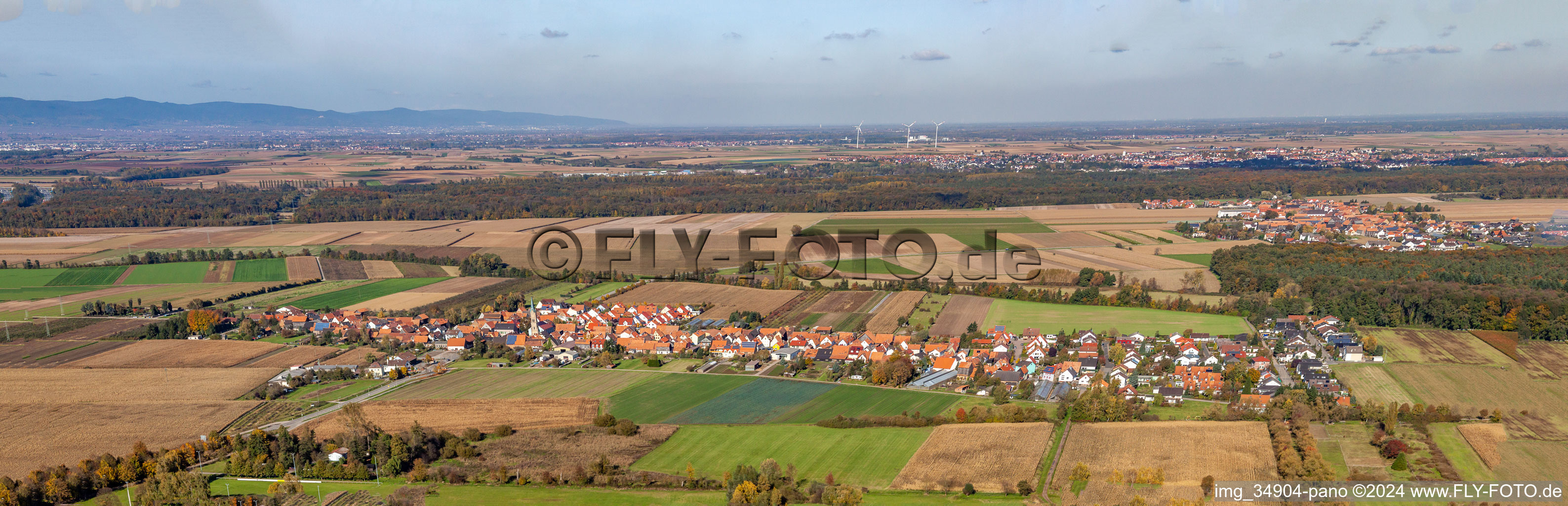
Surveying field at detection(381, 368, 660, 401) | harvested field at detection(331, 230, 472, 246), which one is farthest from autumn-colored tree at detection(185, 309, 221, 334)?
harvested field at detection(331, 230, 472, 246)

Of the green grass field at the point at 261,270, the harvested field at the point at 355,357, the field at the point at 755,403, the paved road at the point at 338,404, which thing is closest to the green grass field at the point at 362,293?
the green grass field at the point at 261,270

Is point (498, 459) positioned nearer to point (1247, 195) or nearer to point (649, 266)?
point (649, 266)

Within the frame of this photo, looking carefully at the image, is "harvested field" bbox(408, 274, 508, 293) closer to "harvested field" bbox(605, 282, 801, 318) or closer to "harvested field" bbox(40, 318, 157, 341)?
"harvested field" bbox(605, 282, 801, 318)

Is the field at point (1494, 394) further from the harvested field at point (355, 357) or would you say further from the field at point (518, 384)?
the harvested field at point (355, 357)

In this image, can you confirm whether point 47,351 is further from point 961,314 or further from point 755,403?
point 961,314

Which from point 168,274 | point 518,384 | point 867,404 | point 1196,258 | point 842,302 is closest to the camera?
point 867,404

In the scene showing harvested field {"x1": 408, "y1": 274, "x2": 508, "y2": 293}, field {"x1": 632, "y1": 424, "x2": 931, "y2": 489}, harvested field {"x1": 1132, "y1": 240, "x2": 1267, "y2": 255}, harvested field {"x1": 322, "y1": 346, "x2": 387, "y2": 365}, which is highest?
harvested field {"x1": 1132, "y1": 240, "x2": 1267, "y2": 255}

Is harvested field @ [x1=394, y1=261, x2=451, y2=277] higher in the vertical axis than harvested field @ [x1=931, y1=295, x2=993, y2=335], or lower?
higher

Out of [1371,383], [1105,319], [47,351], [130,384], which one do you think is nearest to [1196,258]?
[1105,319]
